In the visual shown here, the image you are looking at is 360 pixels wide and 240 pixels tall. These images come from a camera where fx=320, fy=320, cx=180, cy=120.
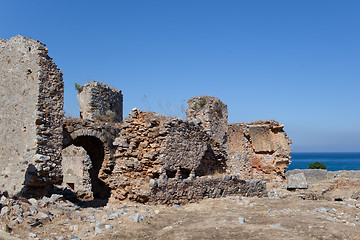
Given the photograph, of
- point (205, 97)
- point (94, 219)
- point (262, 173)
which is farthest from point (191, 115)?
point (94, 219)

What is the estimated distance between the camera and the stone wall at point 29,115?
9.78m

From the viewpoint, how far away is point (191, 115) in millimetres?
15734

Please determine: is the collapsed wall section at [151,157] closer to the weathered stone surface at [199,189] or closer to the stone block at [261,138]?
the weathered stone surface at [199,189]

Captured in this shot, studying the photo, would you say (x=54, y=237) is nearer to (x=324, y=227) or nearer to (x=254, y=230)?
(x=254, y=230)

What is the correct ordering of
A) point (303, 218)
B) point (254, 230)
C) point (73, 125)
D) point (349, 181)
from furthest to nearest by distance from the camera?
point (349, 181) < point (73, 125) < point (303, 218) < point (254, 230)

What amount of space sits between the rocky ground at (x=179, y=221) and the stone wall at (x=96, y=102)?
8.00m

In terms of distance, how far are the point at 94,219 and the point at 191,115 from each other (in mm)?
9110

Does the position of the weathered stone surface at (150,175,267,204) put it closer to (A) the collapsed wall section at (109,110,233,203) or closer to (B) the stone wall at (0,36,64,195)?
(A) the collapsed wall section at (109,110,233,203)

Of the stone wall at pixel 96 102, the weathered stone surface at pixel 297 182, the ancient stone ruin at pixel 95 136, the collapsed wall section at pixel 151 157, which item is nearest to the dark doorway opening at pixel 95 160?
the ancient stone ruin at pixel 95 136

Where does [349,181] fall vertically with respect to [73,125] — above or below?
below

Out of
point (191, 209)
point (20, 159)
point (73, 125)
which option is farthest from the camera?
point (73, 125)

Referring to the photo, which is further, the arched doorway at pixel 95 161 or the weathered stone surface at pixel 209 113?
the weathered stone surface at pixel 209 113

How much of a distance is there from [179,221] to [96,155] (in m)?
9.22

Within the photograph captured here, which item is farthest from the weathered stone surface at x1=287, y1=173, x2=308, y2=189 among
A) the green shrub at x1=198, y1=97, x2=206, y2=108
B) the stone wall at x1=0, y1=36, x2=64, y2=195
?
the stone wall at x1=0, y1=36, x2=64, y2=195
